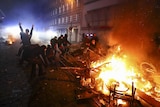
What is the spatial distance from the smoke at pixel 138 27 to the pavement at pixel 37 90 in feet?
24.8

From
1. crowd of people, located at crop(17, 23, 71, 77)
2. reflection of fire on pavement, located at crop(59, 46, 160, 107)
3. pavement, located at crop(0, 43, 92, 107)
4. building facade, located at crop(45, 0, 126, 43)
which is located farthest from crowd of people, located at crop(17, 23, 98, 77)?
building facade, located at crop(45, 0, 126, 43)

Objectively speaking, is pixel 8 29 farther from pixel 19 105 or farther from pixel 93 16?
pixel 19 105

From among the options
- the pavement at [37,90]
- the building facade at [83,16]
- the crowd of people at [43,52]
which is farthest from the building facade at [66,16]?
the pavement at [37,90]

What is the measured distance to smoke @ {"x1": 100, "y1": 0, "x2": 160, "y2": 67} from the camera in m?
14.1

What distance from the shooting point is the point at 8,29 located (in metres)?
49.3

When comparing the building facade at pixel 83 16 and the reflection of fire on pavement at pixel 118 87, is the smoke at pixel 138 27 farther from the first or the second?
the reflection of fire on pavement at pixel 118 87

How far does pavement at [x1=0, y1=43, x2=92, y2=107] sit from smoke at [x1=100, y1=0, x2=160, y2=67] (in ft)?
24.8

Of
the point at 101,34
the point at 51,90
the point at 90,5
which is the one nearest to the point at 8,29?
the point at 90,5

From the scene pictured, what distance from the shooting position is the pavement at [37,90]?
703 centimetres

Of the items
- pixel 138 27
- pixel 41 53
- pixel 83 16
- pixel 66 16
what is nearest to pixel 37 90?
pixel 41 53

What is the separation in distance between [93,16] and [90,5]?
2.27 meters

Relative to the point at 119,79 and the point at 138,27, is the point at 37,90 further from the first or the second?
the point at 138,27

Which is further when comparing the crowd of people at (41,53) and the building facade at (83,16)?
the building facade at (83,16)

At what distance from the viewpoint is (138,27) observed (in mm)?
15430
